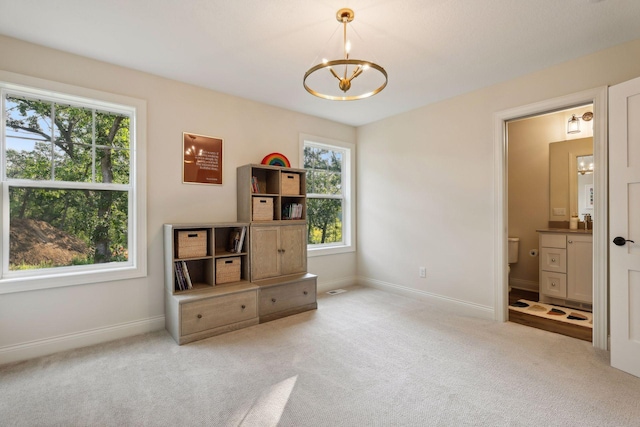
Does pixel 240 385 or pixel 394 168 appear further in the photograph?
pixel 394 168

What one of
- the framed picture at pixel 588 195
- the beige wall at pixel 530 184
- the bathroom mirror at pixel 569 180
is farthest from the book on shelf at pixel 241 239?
the framed picture at pixel 588 195

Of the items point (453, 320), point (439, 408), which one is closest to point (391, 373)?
point (439, 408)

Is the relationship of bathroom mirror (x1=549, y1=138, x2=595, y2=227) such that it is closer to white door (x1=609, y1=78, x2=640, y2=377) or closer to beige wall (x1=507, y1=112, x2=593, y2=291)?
beige wall (x1=507, y1=112, x2=593, y2=291)

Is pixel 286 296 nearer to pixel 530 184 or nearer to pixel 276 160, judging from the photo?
pixel 276 160

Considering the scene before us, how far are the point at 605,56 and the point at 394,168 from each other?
90.5 inches

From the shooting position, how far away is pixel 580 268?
Result: 371 centimetres

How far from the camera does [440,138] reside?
12.4 feet

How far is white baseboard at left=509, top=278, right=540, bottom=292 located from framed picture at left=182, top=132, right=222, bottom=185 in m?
4.53

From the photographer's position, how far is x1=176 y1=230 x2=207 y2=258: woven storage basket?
9.72 feet

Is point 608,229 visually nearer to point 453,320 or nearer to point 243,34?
point 453,320

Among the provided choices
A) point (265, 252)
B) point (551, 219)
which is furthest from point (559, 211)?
point (265, 252)

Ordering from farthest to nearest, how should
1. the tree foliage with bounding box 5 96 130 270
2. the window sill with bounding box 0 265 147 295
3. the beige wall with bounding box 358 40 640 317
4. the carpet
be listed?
1. the carpet
2. the beige wall with bounding box 358 40 640 317
3. the tree foliage with bounding box 5 96 130 270
4. the window sill with bounding box 0 265 147 295

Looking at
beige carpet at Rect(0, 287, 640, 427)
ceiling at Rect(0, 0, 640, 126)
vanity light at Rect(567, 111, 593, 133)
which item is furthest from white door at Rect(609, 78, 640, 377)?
vanity light at Rect(567, 111, 593, 133)

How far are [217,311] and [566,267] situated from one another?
4112mm
